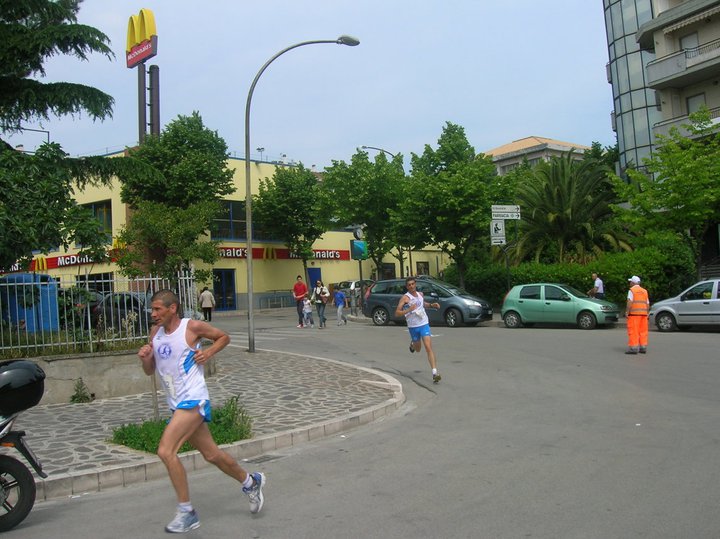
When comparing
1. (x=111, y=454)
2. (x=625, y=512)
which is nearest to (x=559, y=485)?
(x=625, y=512)

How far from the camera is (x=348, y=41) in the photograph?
14930mm

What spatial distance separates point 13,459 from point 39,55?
904 centimetres

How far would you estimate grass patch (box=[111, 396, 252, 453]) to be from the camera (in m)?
6.30

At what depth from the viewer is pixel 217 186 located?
34.2m

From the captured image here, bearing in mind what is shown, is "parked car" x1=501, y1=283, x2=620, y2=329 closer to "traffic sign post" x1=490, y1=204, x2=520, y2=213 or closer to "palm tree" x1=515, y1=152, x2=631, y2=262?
"traffic sign post" x1=490, y1=204, x2=520, y2=213

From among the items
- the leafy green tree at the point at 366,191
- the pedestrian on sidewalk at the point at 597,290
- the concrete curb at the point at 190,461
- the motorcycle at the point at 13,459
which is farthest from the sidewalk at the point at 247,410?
the leafy green tree at the point at 366,191

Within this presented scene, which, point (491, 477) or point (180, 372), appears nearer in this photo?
point (180, 372)

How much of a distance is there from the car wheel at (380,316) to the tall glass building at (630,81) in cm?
2400

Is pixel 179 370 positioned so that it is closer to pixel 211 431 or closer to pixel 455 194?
pixel 211 431

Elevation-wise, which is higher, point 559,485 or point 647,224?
point 647,224

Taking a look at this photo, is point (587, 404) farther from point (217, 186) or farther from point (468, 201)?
point (217, 186)

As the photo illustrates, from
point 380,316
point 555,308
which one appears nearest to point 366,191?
point 380,316

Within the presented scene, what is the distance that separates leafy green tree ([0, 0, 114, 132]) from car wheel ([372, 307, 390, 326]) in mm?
14120

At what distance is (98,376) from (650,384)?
27.5 ft
